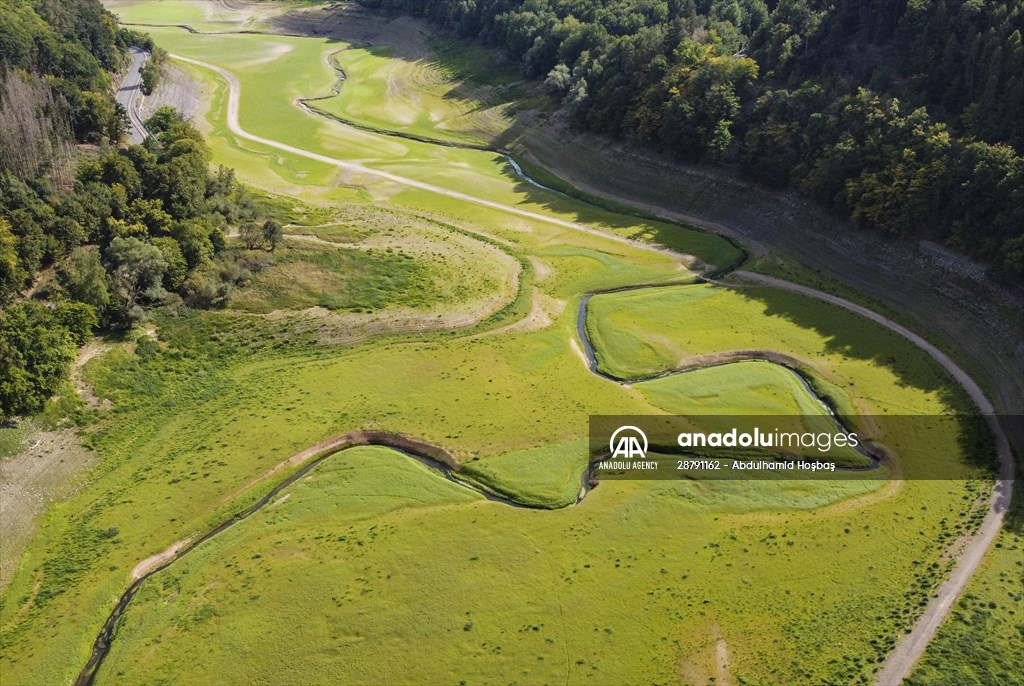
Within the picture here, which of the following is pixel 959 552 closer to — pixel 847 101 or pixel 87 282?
pixel 847 101

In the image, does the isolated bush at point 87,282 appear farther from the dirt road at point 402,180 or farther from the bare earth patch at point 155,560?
the dirt road at point 402,180

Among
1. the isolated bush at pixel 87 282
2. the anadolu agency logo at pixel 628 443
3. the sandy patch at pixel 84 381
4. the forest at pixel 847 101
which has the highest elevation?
the forest at pixel 847 101

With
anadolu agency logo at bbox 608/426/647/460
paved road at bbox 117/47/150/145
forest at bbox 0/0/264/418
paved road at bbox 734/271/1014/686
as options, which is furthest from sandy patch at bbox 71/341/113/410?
paved road at bbox 734/271/1014/686

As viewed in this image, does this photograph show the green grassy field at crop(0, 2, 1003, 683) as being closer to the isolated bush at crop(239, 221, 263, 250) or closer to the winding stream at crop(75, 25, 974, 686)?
the winding stream at crop(75, 25, 974, 686)

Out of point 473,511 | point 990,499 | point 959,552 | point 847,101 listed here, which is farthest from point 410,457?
point 847,101

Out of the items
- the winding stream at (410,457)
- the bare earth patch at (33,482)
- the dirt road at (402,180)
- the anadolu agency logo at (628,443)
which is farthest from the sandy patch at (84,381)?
the dirt road at (402,180)
